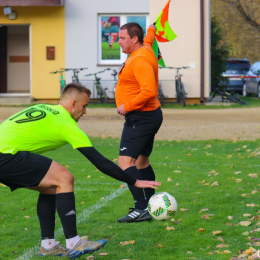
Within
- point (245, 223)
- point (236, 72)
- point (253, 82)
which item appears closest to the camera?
point (245, 223)

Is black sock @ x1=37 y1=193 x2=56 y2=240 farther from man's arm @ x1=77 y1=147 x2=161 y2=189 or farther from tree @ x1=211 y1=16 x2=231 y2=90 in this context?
tree @ x1=211 y1=16 x2=231 y2=90

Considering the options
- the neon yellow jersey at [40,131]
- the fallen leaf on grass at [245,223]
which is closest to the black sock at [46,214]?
the neon yellow jersey at [40,131]

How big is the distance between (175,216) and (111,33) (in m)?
15.6

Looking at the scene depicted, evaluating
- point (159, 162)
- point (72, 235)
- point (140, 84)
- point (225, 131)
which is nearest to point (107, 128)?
point (225, 131)

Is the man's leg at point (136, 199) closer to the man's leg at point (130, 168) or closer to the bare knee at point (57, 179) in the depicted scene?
the man's leg at point (130, 168)

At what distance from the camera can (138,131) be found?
5250 mm

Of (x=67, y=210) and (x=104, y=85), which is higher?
(x=104, y=85)

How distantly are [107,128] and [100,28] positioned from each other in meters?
7.58

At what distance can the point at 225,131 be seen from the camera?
522 inches

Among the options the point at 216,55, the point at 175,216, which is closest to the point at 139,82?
the point at 175,216

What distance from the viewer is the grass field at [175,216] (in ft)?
14.5

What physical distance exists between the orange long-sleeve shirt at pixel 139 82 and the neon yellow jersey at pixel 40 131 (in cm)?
138

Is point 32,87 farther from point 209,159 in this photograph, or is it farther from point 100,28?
point 209,159

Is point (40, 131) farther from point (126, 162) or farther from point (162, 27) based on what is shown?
point (162, 27)
